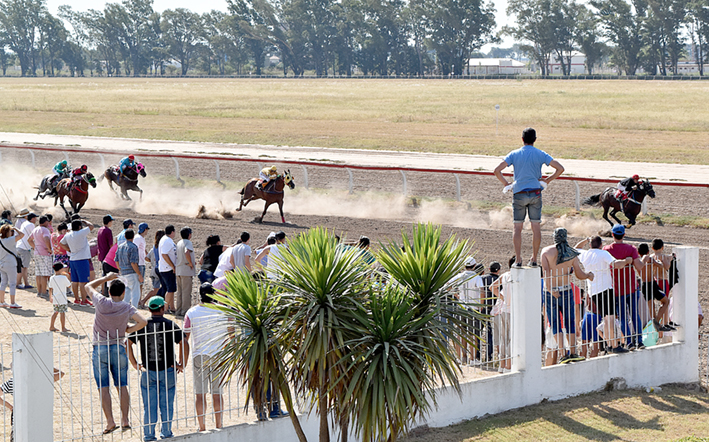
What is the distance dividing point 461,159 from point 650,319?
22.1m

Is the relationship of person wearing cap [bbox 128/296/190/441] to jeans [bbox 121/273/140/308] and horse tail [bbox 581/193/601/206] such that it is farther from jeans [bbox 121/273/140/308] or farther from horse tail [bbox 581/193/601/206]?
horse tail [bbox 581/193/601/206]

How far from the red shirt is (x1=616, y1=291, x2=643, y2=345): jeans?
2.9 inches

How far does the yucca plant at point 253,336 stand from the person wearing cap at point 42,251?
6.96 m

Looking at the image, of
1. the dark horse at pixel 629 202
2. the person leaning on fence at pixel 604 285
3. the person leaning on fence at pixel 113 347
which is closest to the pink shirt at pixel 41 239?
the person leaning on fence at pixel 113 347

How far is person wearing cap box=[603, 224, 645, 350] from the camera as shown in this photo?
8.82 m

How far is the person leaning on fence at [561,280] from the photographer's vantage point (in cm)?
830

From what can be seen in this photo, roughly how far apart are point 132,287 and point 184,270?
0.68 meters

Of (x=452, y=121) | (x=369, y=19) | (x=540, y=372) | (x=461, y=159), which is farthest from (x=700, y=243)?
(x=369, y=19)

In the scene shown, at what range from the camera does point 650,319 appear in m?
9.31

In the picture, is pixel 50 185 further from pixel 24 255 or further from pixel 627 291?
pixel 627 291

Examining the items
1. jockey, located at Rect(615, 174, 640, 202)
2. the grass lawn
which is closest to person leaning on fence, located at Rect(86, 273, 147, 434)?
the grass lawn

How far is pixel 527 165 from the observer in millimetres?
8773

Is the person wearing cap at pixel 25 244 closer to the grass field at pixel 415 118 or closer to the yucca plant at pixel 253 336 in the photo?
the yucca plant at pixel 253 336

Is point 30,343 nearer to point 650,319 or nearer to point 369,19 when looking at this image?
point 650,319
